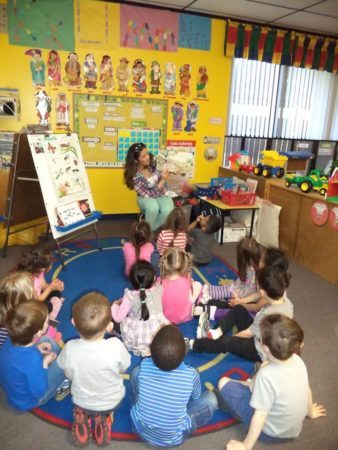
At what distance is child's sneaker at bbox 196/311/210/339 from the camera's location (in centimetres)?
245

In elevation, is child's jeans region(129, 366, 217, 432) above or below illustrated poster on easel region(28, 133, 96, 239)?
below

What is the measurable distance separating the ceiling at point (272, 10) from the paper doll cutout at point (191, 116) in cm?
116

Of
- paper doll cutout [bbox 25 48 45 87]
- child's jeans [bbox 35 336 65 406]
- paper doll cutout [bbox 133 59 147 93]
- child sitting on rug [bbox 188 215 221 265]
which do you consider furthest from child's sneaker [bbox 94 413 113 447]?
paper doll cutout [bbox 133 59 147 93]

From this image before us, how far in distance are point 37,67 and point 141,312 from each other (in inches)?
138

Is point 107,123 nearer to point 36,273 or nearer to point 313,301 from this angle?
point 36,273

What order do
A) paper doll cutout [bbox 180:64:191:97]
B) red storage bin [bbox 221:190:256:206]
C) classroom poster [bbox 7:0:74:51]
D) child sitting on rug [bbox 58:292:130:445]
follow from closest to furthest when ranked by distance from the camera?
child sitting on rug [bbox 58:292:130:445] < classroom poster [bbox 7:0:74:51] < red storage bin [bbox 221:190:256:206] < paper doll cutout [bbox 180:64:191:97]

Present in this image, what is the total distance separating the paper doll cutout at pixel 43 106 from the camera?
4438 millimetres

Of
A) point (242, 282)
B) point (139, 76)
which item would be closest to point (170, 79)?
point (139, 76)

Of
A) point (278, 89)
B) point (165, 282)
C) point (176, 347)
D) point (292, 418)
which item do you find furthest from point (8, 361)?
point (278, 89)

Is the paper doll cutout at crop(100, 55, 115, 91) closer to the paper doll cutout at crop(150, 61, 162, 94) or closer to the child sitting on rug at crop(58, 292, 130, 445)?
the paper doll cutout at crop(150, 61, 162, 94)

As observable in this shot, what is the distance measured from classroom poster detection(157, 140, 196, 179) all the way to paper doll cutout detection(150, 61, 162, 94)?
70 centimetres

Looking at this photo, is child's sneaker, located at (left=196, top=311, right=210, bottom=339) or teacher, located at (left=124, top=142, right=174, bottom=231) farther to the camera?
teacher, located at (left=124, top=142, right=174, bottom=231)

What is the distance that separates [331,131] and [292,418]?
569 centimetres

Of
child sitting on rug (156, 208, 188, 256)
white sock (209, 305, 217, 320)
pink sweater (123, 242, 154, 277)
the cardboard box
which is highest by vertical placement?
child sitting on rug (156, 208, 188, 256)
